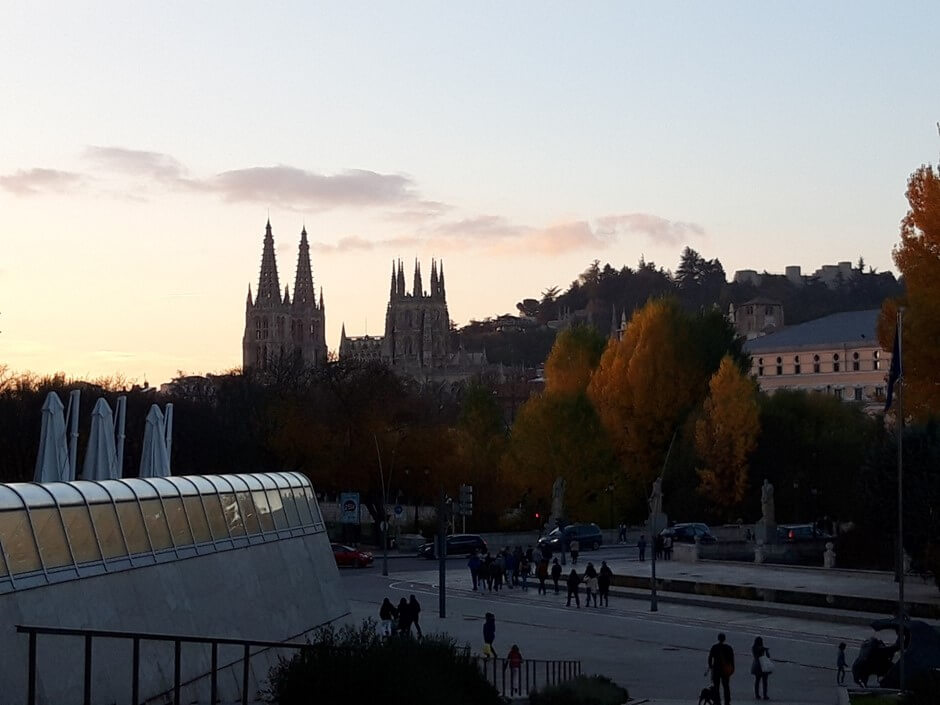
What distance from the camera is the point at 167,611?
2719 centimetres

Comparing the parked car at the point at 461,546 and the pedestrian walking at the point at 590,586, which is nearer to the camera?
the pedestrian walking at the point at 590,586

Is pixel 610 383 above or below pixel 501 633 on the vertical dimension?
above

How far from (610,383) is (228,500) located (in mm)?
55138

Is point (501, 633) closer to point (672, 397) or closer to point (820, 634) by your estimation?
point (820, 634)

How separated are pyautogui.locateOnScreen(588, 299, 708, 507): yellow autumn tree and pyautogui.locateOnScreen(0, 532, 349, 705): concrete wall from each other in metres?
47.7

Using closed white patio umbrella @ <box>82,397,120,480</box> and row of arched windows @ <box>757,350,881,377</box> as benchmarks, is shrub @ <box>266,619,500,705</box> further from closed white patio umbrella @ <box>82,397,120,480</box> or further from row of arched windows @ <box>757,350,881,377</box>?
row of arched windows @ <box>757,350,881,377</box>

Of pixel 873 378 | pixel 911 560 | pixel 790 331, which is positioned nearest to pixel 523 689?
pixel 911 560

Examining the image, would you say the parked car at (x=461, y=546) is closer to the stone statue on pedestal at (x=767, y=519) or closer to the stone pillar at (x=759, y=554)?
the stone statue on pedestal at (x=767, y=519)

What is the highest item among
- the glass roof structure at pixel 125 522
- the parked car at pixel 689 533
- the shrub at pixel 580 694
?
the glass roof structure at pixel 125 522

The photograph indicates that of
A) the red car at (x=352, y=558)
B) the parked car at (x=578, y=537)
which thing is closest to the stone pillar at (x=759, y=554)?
the parked car at (x=578, y=537)

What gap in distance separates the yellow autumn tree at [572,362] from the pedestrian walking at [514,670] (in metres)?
61.1

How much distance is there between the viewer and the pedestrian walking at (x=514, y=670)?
29625 mm

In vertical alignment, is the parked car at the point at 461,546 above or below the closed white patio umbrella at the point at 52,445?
below

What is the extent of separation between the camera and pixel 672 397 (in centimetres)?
8662
